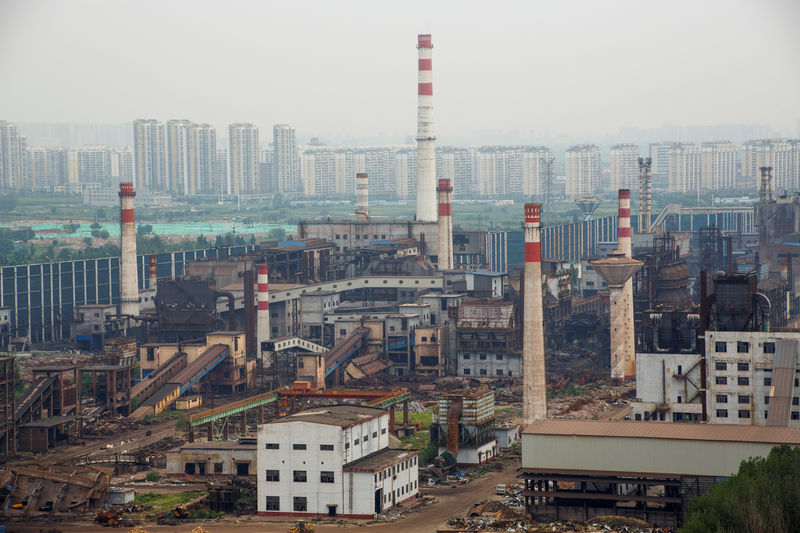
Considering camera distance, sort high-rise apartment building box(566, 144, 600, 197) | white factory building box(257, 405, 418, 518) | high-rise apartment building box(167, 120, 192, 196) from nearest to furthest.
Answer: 1. white factory building box(257, 405, 418, 518)
2. high-rise apartment building box(167, 120, 192, 196)
3. high-rise apartment building box(566, 144, 600, 197)

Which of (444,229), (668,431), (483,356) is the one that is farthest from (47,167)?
(668,431)

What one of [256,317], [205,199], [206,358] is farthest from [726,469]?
[205,199]

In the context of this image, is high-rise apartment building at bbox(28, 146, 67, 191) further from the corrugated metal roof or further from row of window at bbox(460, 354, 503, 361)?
the corrugated metal roof

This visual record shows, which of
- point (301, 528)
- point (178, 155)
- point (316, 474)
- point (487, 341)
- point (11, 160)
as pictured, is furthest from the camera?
point (178, 155)

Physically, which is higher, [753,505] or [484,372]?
[753,505]

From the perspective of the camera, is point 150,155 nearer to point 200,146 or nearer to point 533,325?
point 200,146

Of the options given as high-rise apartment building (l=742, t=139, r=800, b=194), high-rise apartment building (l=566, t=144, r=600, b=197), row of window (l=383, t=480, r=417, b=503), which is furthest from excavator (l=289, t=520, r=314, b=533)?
high-rise apartment building (l=566, t=144, r=600, b=197)
